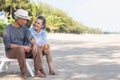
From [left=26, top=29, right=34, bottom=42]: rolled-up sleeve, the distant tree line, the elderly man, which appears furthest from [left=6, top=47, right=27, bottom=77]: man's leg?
the distant tree line

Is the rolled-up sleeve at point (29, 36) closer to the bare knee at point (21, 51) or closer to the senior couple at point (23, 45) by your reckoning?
the senior couple at point (23, 45)

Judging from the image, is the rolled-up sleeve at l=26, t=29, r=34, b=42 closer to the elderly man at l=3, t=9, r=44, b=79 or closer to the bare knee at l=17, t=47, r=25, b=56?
the elderly man at l=3, t=9, r=44, b=79

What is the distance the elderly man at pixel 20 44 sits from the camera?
8672 mm

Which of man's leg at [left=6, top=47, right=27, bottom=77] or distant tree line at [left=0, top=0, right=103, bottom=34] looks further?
distant tree line at [left=0, top=0, right=103, bottom=34]

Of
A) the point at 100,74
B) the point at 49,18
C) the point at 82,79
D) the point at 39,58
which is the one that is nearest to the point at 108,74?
the point at 100,74

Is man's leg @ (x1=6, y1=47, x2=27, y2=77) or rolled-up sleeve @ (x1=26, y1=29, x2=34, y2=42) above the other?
rolled-up sleeve @ (x1=26, y1=29, x2=34, y2=42)

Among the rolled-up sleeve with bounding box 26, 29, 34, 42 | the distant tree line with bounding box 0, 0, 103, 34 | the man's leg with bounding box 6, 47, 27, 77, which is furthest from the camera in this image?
the distant tree line with bounding box 0, 0, 103, 34

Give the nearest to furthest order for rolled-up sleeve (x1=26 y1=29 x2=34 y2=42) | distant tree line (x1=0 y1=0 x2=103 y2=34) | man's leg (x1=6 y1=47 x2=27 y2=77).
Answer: man's leg (x1=6 y1=47 x2=27 y2=77)
rolled-up sleeve (x1=26 y1=29 x2=34 y2=42)
distant tree line (x1=0 y1=0 x2=103 y2=34)

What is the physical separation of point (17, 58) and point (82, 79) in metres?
1.34

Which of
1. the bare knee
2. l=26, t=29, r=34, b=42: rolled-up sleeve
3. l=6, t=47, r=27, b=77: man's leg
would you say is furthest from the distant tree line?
the bare knee

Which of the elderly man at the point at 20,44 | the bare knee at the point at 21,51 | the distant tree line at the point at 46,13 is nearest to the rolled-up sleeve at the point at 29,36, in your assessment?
the elderly man at the point at 20,44

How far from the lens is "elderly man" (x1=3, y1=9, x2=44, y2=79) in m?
8.67

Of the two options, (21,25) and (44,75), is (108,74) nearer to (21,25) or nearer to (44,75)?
(44,75)

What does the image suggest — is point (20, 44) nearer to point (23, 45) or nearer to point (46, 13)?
point (23, 45)
